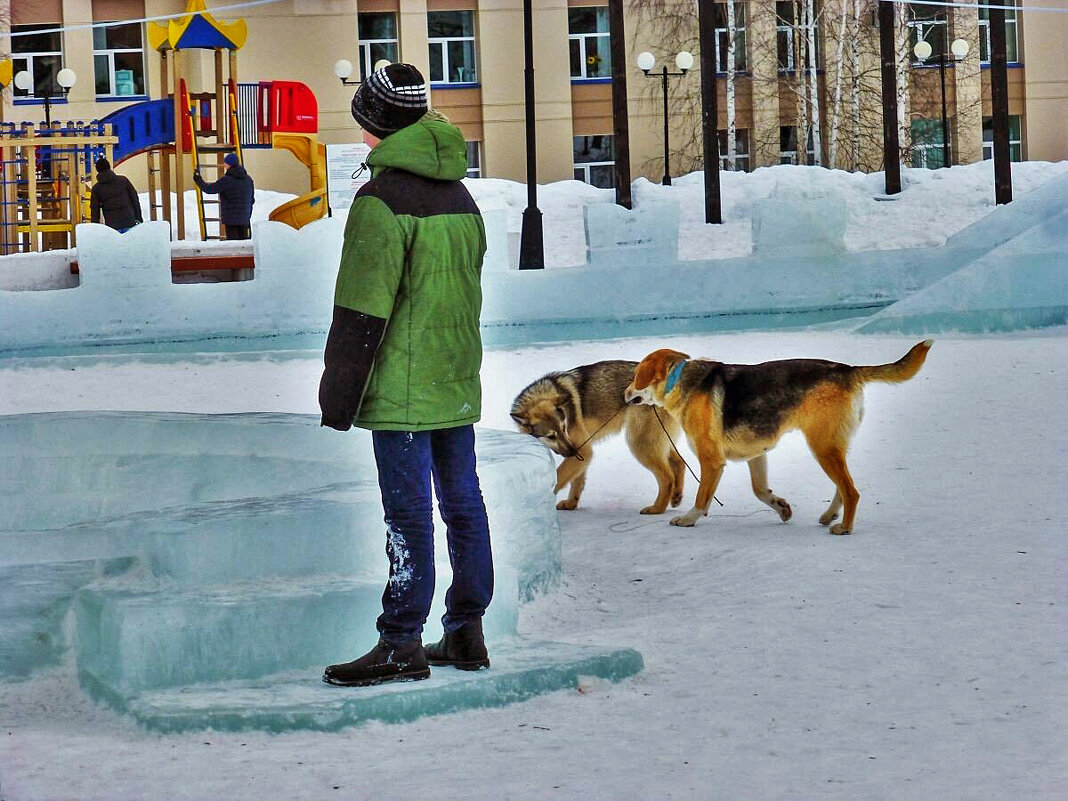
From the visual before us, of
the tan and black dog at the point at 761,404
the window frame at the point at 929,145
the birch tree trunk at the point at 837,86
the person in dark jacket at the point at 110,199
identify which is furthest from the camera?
the window frame at the point at 929,145

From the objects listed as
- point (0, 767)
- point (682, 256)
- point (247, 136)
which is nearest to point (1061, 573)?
point (0, 767)

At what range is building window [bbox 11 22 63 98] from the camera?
30.8m

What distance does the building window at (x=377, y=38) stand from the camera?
31.2m

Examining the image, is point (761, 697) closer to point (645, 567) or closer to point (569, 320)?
point (645, 567)

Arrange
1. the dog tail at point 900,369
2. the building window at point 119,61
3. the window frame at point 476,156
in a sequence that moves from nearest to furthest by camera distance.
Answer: the dog tail at point 900,369 → the building window at point 119,61 → the window frame at point 476,156

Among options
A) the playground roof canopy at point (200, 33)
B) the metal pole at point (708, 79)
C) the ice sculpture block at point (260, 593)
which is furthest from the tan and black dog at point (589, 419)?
the playground roof canopy at point (200, 33)

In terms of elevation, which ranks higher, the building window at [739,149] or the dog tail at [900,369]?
the building window at [739,149]

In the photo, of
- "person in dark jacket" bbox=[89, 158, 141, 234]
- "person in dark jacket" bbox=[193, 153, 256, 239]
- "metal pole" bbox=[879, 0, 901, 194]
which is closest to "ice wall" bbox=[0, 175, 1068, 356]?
"metal pole" bbox=[879, 0, 901, 194]

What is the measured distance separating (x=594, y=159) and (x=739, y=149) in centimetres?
320

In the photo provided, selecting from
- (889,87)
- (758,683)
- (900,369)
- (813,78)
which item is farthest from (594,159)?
(758,683)

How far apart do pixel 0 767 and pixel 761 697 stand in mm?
2154

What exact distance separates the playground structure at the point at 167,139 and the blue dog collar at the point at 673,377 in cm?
1304

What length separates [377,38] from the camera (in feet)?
103

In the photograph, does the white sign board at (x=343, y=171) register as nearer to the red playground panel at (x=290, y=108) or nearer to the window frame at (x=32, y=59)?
the red playground panel at (x=290, y=108)
